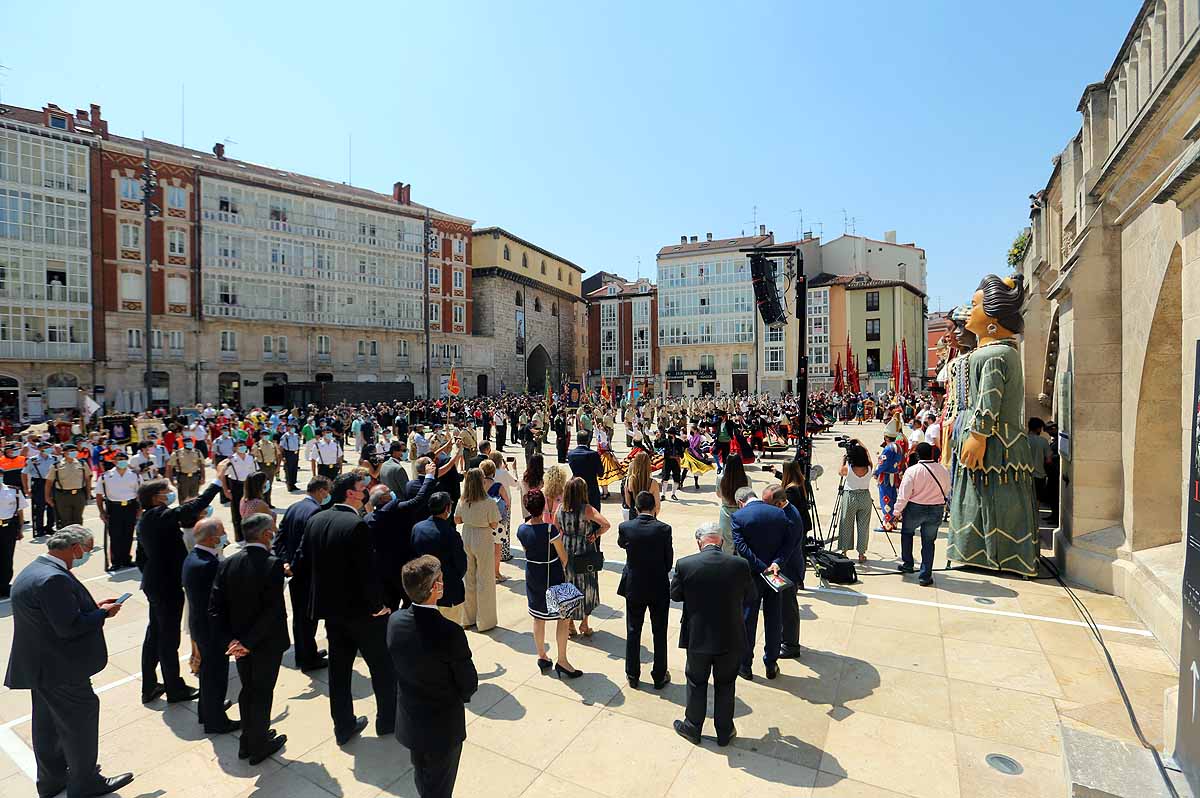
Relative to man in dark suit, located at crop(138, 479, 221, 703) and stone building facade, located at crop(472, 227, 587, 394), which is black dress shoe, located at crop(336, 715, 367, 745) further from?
stone building facade, located at crop(472, 227, 587, 394)

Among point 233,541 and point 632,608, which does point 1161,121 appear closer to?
point 632,608

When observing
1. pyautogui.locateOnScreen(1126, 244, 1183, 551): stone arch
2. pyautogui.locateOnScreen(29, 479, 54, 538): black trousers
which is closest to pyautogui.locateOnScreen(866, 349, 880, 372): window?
pyautogui.locateOnScreen(1126, 244, 1183, 551): stone arch

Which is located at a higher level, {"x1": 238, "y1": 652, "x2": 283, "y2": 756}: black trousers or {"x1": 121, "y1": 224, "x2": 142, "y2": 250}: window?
{"x1": 121, "y1": 224, "x2": 142, "y2": 250}: window

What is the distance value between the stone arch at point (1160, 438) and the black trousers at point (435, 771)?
6.93 meters

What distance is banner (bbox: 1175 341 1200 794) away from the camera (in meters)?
2.70

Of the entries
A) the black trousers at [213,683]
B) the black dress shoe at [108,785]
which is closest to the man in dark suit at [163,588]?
the black trousers at [213,683]

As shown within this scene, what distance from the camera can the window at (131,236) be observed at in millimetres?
36406

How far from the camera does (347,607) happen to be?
4.25 metres

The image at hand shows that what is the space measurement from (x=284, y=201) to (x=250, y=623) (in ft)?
153

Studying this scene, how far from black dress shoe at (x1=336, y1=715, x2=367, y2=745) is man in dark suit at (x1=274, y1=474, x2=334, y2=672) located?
102cm

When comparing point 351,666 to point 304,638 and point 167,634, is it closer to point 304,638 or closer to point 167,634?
point 304,638

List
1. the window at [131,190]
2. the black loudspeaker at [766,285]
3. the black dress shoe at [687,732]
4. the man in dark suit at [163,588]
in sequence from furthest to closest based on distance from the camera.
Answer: the window at [131,190] → the black loudspeaker at [766,285] → the man in dark suit at [163,588] → the black dress shoe at [687,732]

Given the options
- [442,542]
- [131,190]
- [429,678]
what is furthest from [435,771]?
[131,190]

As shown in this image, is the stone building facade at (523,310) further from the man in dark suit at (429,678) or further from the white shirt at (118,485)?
the man in dark suit at (429,678)
